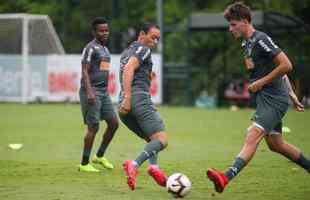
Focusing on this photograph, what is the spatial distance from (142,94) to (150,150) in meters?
0.74

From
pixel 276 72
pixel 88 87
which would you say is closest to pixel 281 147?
pixel 276 72

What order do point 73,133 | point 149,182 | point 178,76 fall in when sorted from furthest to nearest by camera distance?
point 178,76 → point 73,133 → point 149,182

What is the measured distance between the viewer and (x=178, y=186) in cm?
995

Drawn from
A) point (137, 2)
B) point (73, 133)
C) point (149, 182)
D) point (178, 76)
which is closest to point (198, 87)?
point (178, 76)

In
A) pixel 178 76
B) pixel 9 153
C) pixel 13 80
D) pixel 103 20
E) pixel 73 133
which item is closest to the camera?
pixel 103 20

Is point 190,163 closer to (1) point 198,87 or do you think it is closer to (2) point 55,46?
(2) point 55,46

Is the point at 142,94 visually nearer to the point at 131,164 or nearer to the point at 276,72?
the point at 131,164

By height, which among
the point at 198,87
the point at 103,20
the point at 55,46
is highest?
the point at 103,20

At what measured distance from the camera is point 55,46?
2870 cm

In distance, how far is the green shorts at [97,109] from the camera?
42.4 feet

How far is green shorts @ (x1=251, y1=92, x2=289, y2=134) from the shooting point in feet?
32.4

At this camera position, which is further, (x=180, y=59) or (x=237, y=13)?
(x=180, y=59)

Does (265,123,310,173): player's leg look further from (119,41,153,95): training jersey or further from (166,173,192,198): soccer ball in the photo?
(119,41,153,95): training jersey

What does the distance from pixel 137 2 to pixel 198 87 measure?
1303 centimetres
